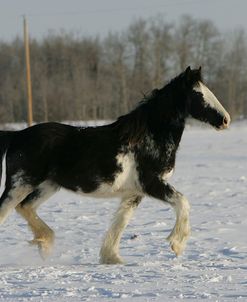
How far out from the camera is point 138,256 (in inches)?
289

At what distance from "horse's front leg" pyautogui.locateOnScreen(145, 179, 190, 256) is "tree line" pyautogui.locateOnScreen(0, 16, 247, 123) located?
179 ft

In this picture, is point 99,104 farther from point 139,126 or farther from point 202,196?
point 139,126

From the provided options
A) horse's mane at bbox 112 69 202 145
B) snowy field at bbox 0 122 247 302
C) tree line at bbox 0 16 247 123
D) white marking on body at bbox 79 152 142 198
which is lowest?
tree line at bbox 0 16 247 123

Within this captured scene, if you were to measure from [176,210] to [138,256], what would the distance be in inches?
38.1

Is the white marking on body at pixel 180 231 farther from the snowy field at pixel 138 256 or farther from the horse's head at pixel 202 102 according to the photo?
the horse's head at pixel 202 102

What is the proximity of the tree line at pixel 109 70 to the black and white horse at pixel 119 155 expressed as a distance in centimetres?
5423

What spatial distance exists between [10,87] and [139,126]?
61145mm

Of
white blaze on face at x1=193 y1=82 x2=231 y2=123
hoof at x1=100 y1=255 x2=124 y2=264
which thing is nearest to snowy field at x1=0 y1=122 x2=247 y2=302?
hoof at x1=100 y1=255 x2=124 y2=264

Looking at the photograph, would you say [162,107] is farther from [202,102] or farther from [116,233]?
[116,233]

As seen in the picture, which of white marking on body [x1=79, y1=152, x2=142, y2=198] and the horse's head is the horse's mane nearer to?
the horse's head

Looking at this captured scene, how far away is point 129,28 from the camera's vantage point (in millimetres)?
71188

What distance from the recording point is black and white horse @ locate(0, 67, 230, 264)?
6.67 metres

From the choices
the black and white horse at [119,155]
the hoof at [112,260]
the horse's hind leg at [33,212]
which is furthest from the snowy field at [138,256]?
the black and white horse at [119,155]

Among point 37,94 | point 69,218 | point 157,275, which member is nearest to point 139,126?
point 157,275
